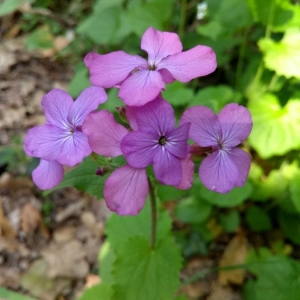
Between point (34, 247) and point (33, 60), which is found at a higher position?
point (33, 60)

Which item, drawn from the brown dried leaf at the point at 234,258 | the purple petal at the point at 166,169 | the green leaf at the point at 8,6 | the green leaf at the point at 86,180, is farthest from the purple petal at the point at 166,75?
the brown dried leaf at the point at 234,258

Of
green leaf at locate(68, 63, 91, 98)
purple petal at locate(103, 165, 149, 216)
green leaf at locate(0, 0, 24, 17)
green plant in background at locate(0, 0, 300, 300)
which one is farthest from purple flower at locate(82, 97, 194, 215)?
green leaf at locate(68, 63, 91, 98)

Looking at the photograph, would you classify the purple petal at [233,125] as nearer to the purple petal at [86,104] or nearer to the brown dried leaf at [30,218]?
the purple petal at [86,104]

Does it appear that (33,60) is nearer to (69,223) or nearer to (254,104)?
(69,223)

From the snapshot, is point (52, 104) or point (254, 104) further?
point (254, 104)

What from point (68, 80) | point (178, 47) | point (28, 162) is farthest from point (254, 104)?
point (68, 80)

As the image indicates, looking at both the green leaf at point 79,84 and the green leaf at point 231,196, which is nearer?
the green leaf at point 231,196

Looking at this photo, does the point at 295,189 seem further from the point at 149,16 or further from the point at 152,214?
the point at 149,16
